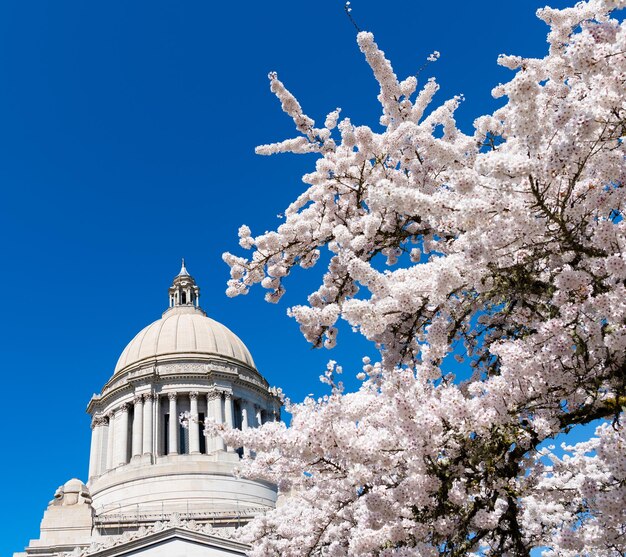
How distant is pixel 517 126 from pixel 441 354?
3604 mm

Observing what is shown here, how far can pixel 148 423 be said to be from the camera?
59.7 m

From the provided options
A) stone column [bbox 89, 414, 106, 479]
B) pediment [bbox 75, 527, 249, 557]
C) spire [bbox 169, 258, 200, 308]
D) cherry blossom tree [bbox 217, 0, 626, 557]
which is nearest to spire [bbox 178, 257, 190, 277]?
spire [bbox 169, 258, 200, 308]

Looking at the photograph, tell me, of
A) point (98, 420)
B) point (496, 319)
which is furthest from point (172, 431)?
point (496, 319)

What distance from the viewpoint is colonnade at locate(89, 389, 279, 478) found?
192 ft

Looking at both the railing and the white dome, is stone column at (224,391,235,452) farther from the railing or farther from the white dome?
the railing

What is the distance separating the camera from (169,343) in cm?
6656

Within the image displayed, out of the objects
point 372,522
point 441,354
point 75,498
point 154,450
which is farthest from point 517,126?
point 154,450

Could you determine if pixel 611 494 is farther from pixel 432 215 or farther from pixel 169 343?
pixel 169 343

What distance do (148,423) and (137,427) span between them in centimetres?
108

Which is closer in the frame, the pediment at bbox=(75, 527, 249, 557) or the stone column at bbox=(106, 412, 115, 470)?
the pediment at bbox=(75, 527, 249, 557)

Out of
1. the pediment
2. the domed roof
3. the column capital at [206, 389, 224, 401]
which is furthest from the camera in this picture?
the domed roof

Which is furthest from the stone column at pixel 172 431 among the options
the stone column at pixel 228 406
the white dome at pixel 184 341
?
the white dome at pixel 184 341

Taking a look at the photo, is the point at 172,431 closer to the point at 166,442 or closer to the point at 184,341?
the point at 166,442

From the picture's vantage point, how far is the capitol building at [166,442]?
4531 cm
